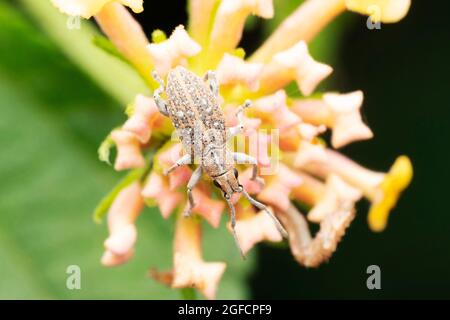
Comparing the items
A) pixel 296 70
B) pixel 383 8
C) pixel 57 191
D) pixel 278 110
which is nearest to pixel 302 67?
pixel 296 70

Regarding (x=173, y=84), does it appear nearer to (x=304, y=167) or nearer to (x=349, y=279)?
(x=304, y=167)

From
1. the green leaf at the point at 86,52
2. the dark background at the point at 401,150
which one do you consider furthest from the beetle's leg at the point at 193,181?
the dark background at the point at 401,150

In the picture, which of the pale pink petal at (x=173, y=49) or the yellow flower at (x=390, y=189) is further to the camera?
the yellow flower at (x=390, y=189)

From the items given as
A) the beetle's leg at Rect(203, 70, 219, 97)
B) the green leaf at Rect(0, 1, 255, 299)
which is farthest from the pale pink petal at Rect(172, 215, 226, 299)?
the green leaf at Rect(0, 1, 255, 299)

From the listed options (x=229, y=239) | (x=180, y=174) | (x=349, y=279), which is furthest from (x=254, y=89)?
(x=349, y=279)

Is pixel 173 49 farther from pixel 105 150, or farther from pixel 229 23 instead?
pixel 105 150

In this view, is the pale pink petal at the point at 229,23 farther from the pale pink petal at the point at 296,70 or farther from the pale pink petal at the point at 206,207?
the pale pink petal at the point at 206,207

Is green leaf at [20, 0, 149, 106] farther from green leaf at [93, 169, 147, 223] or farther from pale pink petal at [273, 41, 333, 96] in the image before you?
pale pink petal at [273, 41, 333, 96]
